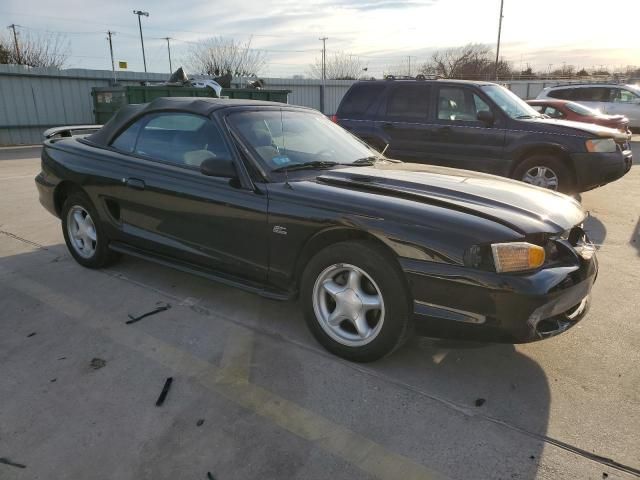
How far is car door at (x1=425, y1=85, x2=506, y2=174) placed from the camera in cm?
721

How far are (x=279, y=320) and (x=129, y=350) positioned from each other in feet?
3.30

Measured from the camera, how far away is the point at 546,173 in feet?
23.1

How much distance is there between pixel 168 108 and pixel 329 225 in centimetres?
184

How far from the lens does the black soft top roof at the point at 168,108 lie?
3.72 m

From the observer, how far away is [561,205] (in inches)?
125

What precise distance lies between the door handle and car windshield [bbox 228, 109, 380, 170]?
36.3 inches

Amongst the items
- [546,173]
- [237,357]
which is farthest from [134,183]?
[546,173]

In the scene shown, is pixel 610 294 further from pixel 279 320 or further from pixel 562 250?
pixel 279 320

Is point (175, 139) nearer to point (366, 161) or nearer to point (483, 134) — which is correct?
point (366, 161)

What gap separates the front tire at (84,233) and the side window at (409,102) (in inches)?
195

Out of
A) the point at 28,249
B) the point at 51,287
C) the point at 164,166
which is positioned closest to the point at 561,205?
the point at 164,166

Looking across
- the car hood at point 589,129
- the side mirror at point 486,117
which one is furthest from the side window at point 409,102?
the car hood at point 589,129

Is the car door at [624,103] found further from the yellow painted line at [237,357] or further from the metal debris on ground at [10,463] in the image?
the metal debris on ground at [10,463]

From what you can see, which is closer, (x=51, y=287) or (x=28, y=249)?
(x=51, y=287)
